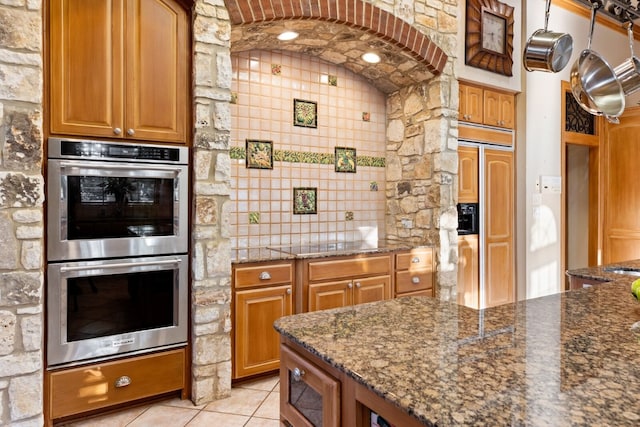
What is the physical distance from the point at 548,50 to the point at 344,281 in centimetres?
197

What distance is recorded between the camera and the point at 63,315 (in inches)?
85.7

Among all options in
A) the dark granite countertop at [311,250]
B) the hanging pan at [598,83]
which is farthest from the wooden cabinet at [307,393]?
the hanging pan at [598,83]

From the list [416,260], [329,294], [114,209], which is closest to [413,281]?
[416,260]

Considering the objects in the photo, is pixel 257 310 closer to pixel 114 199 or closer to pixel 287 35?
pixel 114 199

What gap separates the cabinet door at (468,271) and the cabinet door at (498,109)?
1.19m

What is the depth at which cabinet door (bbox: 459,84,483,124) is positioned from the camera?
3863 millimetres

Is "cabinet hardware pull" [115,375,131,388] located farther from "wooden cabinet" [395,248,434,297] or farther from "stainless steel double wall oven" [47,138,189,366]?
"wooden cabinet" [395,248,434,297]

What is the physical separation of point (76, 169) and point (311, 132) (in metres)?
2.02

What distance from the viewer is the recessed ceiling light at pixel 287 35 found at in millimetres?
3092

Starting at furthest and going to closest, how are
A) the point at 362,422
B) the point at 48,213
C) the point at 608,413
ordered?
the point at 48,213, the point at 362,422, the point at 608,413

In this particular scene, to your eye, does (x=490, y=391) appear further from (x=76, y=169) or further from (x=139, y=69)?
(x=139, y=69)

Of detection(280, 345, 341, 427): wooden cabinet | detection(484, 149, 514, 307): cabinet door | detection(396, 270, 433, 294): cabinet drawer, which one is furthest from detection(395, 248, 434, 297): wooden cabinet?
detection(280, 345, 341, 427): wooden cabinet

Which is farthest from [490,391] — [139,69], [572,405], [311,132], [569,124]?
[569,124]

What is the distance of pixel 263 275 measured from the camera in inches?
110
